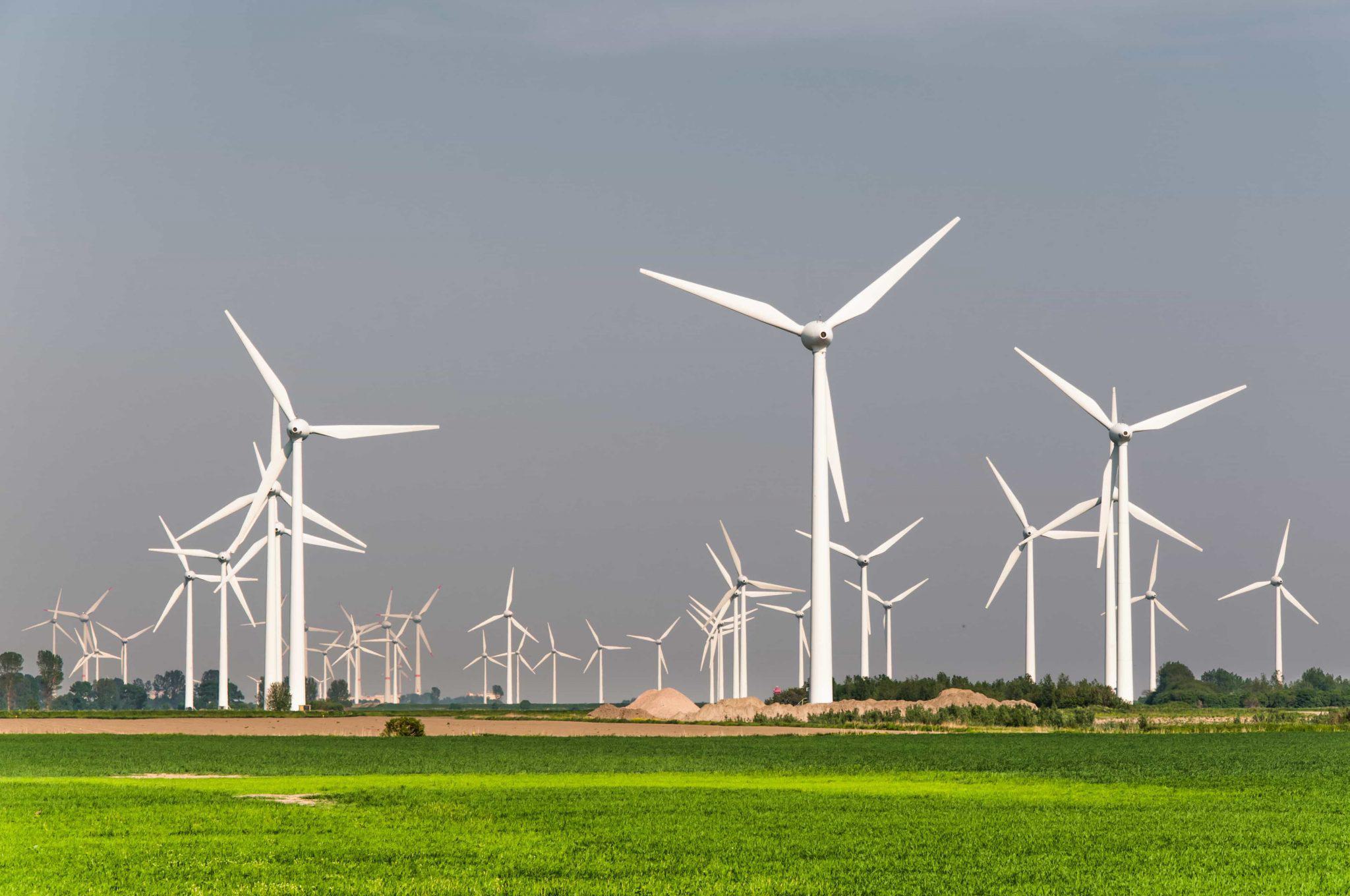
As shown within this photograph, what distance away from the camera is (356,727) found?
92.8 metres

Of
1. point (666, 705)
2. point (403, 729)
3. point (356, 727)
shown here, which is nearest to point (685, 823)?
point (403, 729)

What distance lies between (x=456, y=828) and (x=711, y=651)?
428 feet

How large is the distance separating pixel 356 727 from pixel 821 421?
3356 cm

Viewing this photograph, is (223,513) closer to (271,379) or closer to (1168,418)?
(271,379)

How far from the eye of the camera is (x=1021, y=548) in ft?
452

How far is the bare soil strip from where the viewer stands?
285ft

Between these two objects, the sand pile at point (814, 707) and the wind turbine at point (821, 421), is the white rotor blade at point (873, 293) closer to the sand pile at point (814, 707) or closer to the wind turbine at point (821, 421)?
the wind turbine at point (821, 421)

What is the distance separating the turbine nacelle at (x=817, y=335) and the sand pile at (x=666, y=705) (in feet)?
109

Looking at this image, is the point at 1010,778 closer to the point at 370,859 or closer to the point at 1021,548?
the point at 370,859

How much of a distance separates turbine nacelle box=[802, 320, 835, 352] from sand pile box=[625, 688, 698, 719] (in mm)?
33335

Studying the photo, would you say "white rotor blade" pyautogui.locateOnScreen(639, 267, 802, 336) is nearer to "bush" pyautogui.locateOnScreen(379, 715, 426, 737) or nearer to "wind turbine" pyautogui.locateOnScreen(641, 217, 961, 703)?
"wind turbine" pyautogui.locateOnScreen(641, 217, 961, 703)

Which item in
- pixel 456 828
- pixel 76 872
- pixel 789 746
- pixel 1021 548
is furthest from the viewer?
pixel 1021 548

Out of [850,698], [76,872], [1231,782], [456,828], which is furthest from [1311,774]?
[850,698]

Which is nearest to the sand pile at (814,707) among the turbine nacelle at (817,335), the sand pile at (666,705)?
the sand pile at (666,705)
